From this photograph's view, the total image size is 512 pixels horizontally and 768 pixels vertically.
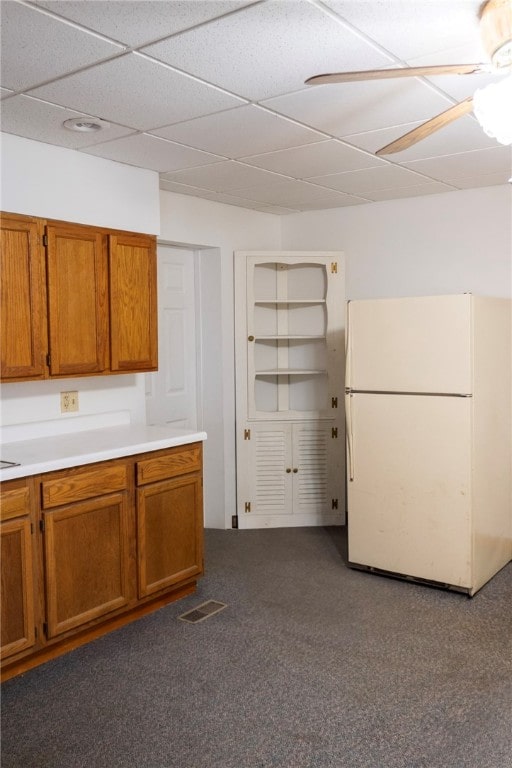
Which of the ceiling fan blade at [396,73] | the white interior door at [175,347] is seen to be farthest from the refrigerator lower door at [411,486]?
the ceiling fan blade at [396,73]

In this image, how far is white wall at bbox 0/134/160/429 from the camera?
10.4ft

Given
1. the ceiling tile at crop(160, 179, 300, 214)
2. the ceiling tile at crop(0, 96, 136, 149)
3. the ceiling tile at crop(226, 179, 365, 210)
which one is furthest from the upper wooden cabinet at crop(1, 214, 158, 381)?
the ceiling tile at crop(226, 179, 365, 210)

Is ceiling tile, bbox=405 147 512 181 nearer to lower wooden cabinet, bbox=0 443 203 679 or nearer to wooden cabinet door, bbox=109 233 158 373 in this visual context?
wooden cabinet door, bbox=109 233 158 373

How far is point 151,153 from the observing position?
11.4ft

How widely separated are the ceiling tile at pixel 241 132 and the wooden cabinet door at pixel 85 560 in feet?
5.68

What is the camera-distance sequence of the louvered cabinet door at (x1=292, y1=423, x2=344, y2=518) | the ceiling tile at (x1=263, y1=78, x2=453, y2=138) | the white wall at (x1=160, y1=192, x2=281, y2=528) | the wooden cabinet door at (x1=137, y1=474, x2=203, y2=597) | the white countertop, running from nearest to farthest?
1. the ceiling tile at (x1=263, y1=78, x2=453, y2=138)
2. the white countertop
3. the wooden cabinet door at (x1=137, y1=474, x2=203, y2=597)
4. the white wall at (x1=160, y1=192, x2=281, y2=528)
5. the louvered cabinet door at (x1=292, y1=423, x2=344, y2=518)

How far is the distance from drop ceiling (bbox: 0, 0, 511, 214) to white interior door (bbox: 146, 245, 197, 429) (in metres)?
0.83

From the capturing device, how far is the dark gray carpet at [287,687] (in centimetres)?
234

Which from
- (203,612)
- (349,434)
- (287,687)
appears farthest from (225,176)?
(287,687)

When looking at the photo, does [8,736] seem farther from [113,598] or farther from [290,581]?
[290,581]

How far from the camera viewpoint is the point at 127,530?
3.28 meters

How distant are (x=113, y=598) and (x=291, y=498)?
2.01 metres

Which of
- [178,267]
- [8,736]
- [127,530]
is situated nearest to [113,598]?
[127,530]

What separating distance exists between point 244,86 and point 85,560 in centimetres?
214
